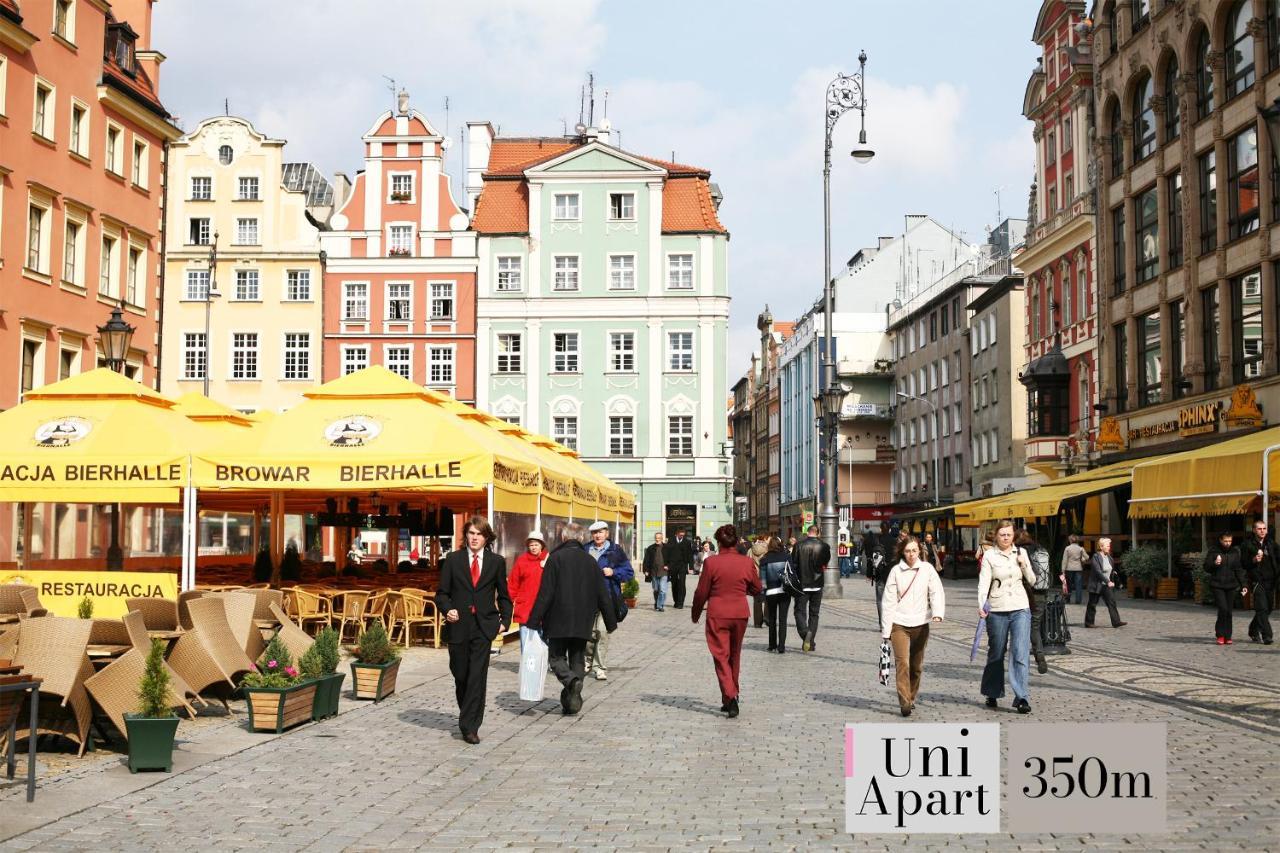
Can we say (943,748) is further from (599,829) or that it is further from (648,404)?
(648,404)

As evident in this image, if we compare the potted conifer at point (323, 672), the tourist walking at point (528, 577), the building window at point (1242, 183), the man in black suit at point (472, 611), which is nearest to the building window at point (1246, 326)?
the building window at point (1242, 183)

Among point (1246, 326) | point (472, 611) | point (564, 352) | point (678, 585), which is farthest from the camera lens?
point (564, 352)

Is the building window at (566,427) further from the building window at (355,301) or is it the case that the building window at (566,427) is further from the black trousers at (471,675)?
the black trousers at (471,675)

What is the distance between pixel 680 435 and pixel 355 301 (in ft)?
48.1

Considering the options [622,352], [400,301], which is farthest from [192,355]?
[622,352]

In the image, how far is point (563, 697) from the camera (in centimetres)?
1386

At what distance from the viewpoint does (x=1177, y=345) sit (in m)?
41.1

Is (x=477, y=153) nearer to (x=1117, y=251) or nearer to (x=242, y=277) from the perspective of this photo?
(x=242, y=277)

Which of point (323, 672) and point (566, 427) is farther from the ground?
point (566, 427)

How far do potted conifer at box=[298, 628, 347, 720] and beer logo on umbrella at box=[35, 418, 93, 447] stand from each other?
794 cm

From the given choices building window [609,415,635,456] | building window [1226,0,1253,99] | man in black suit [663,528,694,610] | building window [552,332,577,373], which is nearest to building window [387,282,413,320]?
building window [552,332,577,373]

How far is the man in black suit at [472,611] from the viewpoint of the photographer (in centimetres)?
1200

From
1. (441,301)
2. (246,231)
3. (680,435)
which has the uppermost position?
(246,231)

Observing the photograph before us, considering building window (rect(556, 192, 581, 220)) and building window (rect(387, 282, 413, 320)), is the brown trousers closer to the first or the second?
building window (rect(387, 282, 413, 320))
